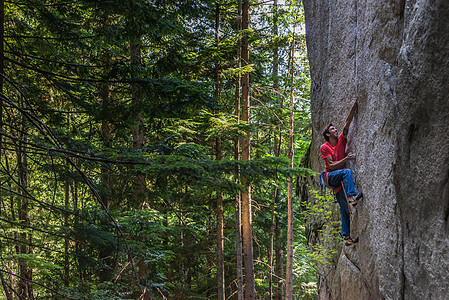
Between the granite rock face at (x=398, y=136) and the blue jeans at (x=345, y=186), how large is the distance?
0.14 m

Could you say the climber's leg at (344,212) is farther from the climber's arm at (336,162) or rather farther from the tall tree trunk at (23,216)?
the tall tree trunk at (23,216)

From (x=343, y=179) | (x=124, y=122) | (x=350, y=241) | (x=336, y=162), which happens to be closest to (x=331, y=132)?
(x=336, y=162)

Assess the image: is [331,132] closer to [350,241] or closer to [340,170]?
[340,170]

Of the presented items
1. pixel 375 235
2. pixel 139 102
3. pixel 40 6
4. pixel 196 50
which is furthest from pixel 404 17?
pixel 196 50

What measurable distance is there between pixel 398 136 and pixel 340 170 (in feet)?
5.64

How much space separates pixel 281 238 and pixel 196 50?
10080 millimetres

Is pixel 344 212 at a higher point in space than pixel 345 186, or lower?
lower

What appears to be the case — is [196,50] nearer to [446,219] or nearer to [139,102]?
[139,102]

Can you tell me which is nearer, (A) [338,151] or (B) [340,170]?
(B) [340,170]

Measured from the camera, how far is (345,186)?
5.39 meters

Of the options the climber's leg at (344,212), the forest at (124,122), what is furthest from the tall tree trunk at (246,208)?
the climber's leg at (344,212)

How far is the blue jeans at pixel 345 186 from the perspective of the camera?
5320 millimetres

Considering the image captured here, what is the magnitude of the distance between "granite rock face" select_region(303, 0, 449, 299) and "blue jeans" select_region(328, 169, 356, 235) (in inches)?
5.7

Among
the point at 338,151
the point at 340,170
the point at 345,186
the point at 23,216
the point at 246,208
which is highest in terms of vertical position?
the point at 338,151
